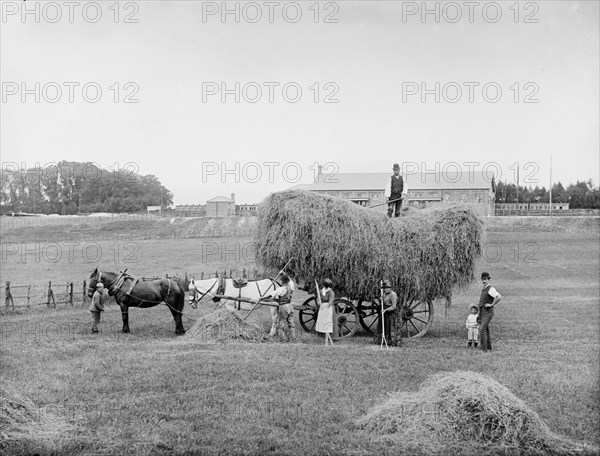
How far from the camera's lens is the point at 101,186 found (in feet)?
123

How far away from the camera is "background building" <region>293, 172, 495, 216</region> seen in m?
63.3

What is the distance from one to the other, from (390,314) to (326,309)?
1.60 meters

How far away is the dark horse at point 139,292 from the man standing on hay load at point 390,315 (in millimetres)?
5756

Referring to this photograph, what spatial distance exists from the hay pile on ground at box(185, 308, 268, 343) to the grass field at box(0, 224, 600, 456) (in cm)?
67

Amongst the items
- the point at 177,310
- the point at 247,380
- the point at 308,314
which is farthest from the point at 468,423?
the point at 177,310

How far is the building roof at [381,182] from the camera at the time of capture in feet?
210

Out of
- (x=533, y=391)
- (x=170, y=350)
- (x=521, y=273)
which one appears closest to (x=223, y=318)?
(x=170, y=350)

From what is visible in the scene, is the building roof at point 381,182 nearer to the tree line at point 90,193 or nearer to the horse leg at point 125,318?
the tree line at point 90,193

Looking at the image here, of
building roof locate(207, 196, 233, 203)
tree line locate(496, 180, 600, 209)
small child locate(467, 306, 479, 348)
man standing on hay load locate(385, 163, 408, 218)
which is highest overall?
tree line locate(496, 180, 600, 209)

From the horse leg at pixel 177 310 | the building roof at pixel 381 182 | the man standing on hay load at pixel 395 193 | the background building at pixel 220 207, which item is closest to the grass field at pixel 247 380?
the horse leg at pixel 177 310

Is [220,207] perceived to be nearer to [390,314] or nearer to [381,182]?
[381,182]

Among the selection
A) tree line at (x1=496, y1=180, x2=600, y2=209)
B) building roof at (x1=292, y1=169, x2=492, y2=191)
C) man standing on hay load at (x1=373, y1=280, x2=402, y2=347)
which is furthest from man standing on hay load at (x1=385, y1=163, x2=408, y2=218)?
tree line at (x1=496, y1=180, x2=600, y2=209)

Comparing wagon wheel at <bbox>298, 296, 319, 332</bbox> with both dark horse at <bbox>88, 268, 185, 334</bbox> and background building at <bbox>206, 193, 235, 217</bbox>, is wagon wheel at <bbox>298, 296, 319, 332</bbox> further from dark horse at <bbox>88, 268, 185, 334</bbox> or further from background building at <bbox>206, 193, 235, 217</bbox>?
background building at <bbox>206, 193, 235, 217</bbox>

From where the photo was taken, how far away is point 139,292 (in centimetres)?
1573
